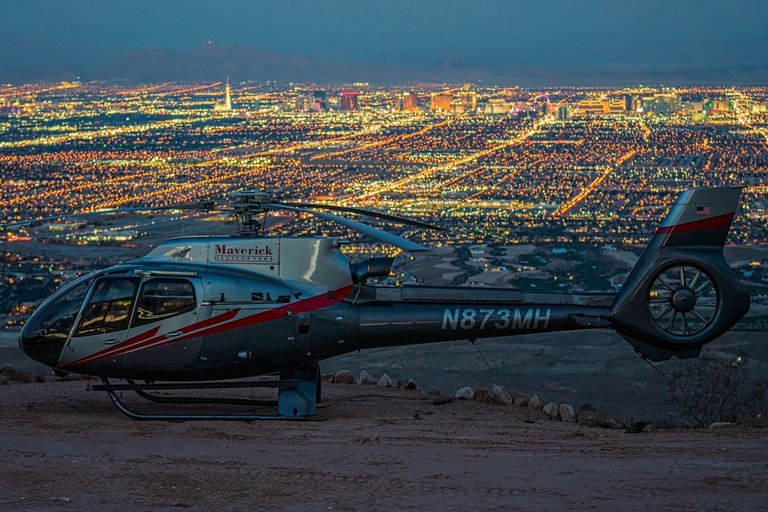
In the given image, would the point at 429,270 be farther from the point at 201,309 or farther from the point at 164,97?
the point at 164,97

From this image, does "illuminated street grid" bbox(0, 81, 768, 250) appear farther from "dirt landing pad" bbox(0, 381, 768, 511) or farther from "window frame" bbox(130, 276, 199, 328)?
"dirt landing pad" bbox(0, 381, 768, 511)

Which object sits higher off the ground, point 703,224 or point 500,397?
point 703,224

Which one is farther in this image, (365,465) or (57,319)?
(57,319)

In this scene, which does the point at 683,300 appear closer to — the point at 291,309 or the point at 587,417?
the point at 587,417

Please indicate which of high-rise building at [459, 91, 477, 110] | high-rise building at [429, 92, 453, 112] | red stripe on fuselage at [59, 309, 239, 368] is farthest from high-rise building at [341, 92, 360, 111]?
red stripe on fuselage at [59, 309, 239, 368]

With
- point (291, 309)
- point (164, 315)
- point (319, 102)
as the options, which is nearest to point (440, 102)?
point (319, 102)

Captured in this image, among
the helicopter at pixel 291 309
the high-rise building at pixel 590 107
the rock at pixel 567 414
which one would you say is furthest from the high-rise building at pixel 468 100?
the helicopter at pixel 291 309

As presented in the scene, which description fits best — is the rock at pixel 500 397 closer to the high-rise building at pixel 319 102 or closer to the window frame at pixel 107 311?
the window frame at pixel 107 311
